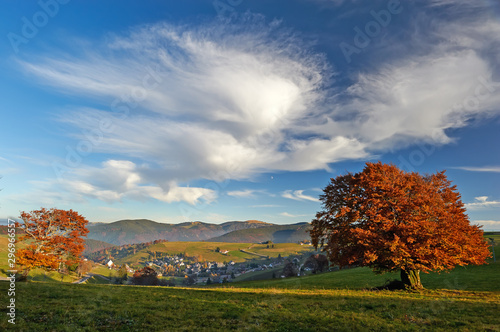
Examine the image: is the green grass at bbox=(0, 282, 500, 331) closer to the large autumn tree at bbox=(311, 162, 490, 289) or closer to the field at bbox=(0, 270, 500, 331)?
the field at bbox=(0, 270, 500, 331)

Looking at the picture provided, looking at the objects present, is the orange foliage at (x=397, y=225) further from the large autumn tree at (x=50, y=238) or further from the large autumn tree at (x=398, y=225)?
the large autumn tree at (x=50, y=238)

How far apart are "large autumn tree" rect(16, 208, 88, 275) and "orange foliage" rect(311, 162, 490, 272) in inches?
1497

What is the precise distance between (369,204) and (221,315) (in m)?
19.1

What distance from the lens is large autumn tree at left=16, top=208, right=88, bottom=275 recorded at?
3409 centimetres

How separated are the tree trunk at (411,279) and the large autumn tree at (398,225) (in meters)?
0.10

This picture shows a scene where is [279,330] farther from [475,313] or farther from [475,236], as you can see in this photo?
[475,236]

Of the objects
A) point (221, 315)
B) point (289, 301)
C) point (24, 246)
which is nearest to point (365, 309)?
point (289, 301)

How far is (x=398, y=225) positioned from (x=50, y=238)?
47.3 m

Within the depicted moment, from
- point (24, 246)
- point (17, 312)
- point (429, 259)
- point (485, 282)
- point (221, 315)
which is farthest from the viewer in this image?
point (24, 246)

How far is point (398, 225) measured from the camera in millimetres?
24047

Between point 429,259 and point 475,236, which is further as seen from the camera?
point 475,236

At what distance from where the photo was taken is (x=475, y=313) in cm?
1441

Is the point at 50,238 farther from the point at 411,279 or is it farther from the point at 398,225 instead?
the point at 411,279

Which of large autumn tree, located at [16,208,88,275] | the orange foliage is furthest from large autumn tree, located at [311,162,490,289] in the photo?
large autumn tree, located at [16,208,88,275]
